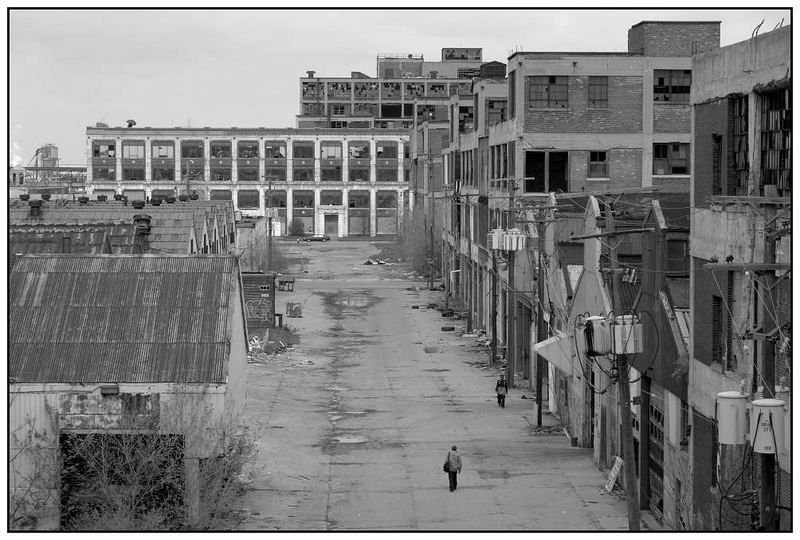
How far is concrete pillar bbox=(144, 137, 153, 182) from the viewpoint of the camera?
500ft

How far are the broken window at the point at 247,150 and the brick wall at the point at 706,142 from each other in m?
131

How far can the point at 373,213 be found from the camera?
525ft

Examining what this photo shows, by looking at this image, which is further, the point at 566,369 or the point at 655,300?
the point at 566,369

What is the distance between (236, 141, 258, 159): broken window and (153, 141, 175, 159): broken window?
7636 mm

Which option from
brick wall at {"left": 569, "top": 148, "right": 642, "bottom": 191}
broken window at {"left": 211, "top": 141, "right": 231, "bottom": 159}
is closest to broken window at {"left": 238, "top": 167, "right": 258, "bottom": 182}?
broken window at {"left": 211, "top": 141, "right": 231, "bottom": 159}

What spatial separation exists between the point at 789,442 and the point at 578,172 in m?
35.4

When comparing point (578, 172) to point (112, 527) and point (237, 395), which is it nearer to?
point (237, 395)

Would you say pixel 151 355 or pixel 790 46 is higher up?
pixel 790 46

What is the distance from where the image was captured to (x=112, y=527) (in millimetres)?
25438

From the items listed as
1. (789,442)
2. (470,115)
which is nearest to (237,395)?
(789,442)

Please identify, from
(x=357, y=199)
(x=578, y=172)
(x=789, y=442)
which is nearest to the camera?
(x=789, y=442)

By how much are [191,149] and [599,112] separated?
104m

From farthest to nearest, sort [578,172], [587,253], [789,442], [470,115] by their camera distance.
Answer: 1. [470,115]
2. [578,172]
3. [587,253]
4. [789,442]

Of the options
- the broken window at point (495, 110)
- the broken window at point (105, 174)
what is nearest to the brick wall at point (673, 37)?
the broken window at point (495, 110)
